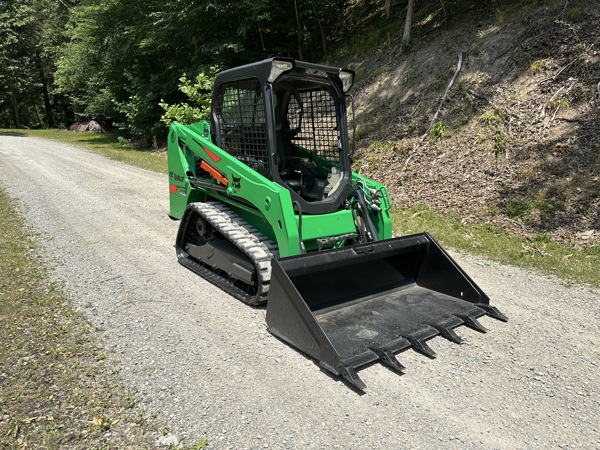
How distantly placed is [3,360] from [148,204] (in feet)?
18.1

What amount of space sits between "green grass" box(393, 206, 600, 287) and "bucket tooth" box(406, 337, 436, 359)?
2600mm

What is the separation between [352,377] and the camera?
9.77ft

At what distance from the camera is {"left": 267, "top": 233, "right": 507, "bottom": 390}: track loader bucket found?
10.8ft

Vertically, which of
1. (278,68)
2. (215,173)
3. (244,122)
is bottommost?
(215,173)

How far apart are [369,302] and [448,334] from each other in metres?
0.77

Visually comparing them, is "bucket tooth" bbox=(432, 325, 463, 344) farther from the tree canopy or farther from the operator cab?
the tree canopy

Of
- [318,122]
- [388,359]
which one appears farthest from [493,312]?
[318,122]

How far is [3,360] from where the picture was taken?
10.8 ft

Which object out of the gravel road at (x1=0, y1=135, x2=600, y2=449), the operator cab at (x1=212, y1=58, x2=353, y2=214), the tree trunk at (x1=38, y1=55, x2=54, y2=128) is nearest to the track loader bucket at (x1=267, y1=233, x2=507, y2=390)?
the gravel road at (x1=0, y1=135, x2=600, y2=449)

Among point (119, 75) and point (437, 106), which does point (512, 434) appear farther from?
point (119, 75)

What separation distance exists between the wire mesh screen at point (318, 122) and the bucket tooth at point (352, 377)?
2.60 metres

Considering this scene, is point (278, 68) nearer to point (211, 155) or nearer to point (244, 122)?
point (244, 122)

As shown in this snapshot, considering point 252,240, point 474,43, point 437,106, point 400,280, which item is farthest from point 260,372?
point 474,43

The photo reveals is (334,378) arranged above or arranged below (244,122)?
below
